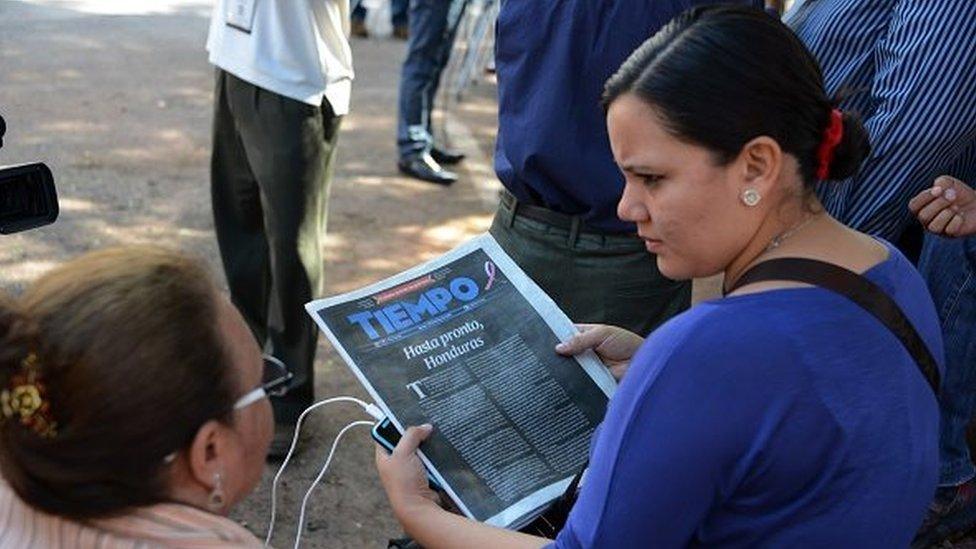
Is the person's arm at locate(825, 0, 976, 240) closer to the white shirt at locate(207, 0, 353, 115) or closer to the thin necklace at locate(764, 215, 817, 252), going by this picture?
the thin necklace at locate(764, 215, 817, 252)

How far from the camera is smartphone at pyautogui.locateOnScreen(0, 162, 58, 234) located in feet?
7.32

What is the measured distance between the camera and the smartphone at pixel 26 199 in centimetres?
223

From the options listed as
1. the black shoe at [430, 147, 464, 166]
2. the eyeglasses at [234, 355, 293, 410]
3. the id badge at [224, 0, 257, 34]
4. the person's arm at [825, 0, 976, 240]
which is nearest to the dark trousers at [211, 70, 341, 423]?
the id badge at [224, 0, 257, 34]

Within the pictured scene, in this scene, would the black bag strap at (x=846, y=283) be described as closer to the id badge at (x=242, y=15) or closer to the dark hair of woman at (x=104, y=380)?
the dark hair of woman at (x=104, y=380)

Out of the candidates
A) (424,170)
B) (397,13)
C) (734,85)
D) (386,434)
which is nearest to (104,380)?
(386,434)

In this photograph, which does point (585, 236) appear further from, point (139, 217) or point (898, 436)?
point (139, 217)

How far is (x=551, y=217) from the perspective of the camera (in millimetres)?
2922

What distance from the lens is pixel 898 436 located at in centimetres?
160

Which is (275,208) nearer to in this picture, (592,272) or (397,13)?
(592,272)

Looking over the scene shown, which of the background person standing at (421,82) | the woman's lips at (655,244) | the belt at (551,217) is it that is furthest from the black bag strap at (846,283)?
the background person standing at (421,82)

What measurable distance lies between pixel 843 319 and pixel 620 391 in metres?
0.29

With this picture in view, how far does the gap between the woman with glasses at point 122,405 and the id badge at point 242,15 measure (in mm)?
2191

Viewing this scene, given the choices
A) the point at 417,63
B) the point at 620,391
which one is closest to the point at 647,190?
the point at 620,391

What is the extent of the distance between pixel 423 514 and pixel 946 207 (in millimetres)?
1369
